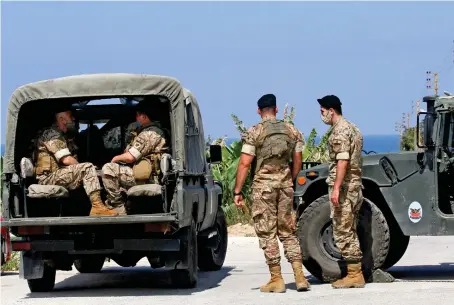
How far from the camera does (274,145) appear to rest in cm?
1281

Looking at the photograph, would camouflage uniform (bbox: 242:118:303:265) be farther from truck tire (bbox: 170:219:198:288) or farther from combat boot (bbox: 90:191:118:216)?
combat boot (bbox: 90:191:118:216)

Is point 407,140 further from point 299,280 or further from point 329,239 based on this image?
point 299,280

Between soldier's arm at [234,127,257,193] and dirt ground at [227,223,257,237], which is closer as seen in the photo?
soldier's arm at [234,127,257,193]

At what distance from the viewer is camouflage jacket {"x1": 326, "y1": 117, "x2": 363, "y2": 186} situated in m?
12.8

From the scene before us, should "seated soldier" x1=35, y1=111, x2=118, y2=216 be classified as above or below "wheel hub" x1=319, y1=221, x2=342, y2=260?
above

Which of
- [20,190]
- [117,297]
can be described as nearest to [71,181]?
[20,190]

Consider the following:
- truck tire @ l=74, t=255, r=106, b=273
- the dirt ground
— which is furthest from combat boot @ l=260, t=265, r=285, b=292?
the dirt ground

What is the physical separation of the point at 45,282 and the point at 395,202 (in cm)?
403

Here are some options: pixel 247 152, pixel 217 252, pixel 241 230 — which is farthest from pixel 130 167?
pixel 241 230

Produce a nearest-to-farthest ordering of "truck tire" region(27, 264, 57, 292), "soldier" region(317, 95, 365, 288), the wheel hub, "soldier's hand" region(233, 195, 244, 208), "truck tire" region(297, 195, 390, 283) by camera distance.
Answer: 1. "soldier's hand" region(233, 195, 244, 208)
2. "soldier" region(317, 95, 365, 288)
3. "truck tire" region(297, 195, 390, 283)
4. the wheel hub
5. "truck tire" region(27, 264, 57, 292)

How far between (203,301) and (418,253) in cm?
612

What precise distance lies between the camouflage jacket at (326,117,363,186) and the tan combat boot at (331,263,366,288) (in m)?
0.90

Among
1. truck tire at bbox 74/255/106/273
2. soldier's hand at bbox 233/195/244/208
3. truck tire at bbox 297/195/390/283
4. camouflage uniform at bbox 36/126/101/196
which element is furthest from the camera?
truck tire at bbox 74/255/106/273

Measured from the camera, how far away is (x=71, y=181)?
13281 millimetres
